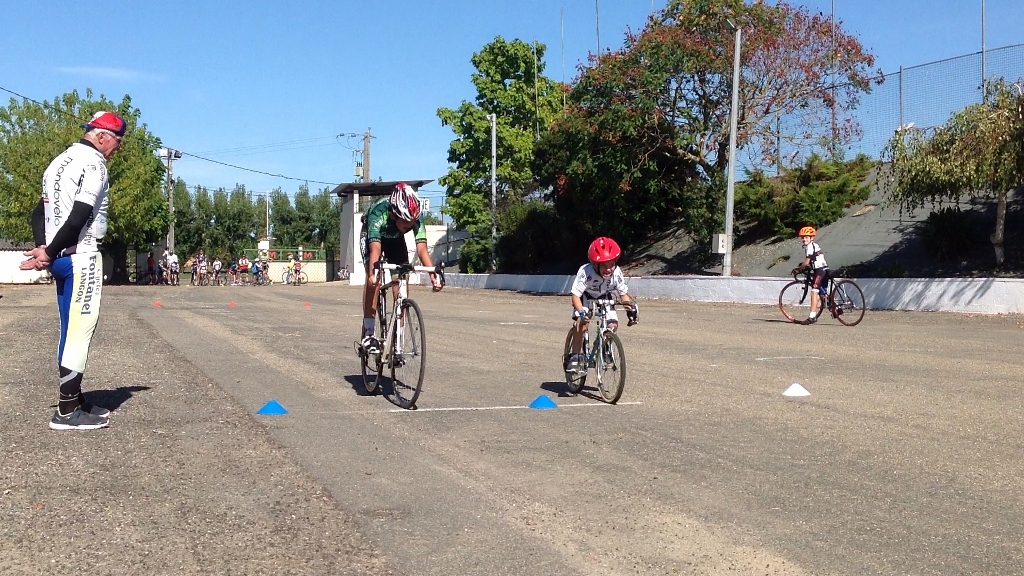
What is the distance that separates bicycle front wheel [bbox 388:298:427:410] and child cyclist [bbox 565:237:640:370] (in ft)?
4.69

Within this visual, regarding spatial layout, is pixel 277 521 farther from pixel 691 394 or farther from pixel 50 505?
pixel 691 394

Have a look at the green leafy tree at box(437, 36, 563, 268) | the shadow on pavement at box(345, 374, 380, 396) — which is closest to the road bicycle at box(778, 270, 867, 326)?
the shadow on pavement at box(345, 374, 380, 396)

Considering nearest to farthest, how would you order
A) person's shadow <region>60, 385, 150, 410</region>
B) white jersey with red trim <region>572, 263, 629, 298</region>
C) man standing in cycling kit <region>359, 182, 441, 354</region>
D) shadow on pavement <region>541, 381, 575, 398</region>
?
person's shadow <region>60, 385, 150, 410</region> < man standing in cycling kit <region>359, 182, 441, 354</region> < white jersey with red trim <region>572, 263, 629, 298</region> < shadow on pavement <region>541, 381, 575, 398</region>

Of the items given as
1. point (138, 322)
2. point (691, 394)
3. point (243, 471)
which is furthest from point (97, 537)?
point (138, 322)

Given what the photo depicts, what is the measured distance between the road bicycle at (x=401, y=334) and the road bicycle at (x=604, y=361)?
4.70 feet

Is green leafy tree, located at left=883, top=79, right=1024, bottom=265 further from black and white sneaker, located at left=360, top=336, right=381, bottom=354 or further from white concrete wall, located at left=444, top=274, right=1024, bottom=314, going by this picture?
black and white sneaker, located at left=360, top=336, right=381, bottom=354

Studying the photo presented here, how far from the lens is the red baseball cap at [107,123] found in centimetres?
677

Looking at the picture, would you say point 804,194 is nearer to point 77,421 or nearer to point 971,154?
point 971,154

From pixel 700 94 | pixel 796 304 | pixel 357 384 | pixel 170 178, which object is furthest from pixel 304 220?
pixel 357 384

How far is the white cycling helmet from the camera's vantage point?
8.10 meters

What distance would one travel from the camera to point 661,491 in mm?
5465

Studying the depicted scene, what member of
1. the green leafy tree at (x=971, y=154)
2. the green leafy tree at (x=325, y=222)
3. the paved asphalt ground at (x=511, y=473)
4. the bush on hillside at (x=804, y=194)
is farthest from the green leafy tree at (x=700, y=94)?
the green leafy tree at (x=325, y=222)

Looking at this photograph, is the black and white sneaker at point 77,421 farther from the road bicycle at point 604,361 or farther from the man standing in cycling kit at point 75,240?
the road bicycle at point 604,361

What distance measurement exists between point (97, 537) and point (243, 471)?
1.28 m
